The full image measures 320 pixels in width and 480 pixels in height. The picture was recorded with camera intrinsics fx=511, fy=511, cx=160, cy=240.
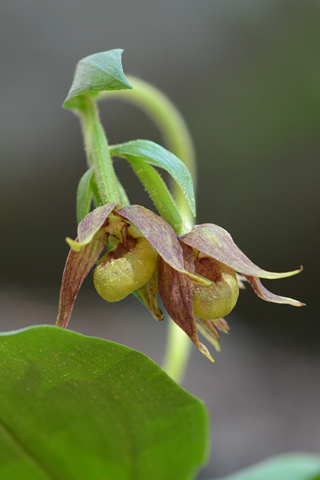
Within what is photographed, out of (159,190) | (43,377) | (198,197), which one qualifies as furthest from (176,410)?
(198,197)

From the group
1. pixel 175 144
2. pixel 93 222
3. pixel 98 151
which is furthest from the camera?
pixel 175 144

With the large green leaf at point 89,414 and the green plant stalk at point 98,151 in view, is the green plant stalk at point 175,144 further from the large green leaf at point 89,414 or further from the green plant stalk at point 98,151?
the large green leaf at point 89,414

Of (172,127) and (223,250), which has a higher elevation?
(172,127)

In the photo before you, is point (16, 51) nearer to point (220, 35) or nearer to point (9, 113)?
point (9, 113)

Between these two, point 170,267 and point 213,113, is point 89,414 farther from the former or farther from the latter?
point 213,113

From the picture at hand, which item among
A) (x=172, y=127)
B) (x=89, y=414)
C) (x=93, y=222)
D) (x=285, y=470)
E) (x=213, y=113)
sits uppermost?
(x=213, y=113)

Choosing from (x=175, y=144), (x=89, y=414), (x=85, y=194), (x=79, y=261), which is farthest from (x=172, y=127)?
(x=89, y=414)

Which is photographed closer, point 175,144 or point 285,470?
point 285,470

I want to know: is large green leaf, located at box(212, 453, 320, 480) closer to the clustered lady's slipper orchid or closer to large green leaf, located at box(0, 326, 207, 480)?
large green leaf, located at box(0, 326, 207, 480)
